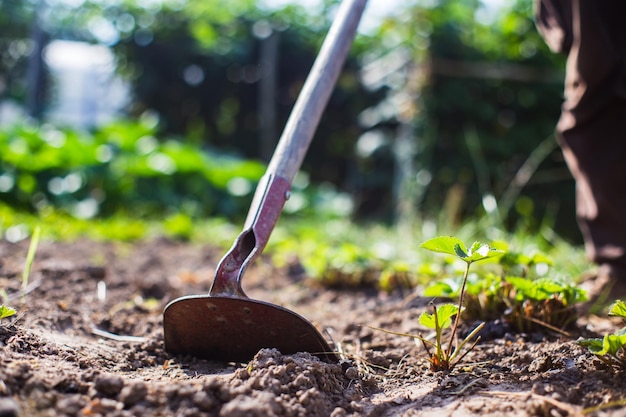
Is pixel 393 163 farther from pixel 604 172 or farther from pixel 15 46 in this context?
pixel 15 46

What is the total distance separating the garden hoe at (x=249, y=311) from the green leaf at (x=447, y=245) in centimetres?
33

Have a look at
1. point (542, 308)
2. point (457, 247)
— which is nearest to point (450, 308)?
point (457, 247)

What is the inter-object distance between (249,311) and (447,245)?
46cm

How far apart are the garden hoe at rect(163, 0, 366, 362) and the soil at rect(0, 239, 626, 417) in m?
0.06

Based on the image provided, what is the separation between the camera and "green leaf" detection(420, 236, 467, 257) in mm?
1288

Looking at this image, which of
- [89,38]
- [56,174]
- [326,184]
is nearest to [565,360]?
[56,174]

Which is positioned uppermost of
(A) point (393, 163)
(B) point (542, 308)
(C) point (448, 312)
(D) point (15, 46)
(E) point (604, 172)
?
(D) point (15, 46)

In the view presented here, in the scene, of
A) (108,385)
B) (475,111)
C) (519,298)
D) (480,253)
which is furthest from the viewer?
(475,111)

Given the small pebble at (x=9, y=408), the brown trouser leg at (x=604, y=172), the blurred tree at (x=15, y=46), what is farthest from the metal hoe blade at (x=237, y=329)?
the blurred tree at (x=15, y=46)

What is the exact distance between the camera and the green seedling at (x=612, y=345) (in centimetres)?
120

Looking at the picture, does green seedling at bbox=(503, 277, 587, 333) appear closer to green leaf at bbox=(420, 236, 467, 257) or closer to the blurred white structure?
green leaf at bbox=(420, 236, 467, 257)

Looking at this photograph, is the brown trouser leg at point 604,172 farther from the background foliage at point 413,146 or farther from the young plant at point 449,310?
the background foliage at point 413,146

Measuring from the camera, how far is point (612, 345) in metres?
1.20

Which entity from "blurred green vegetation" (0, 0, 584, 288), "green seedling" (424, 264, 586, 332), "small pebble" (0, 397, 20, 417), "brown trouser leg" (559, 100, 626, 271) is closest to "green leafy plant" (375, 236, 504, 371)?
"green seedling" (424, 264, 586, 332)
